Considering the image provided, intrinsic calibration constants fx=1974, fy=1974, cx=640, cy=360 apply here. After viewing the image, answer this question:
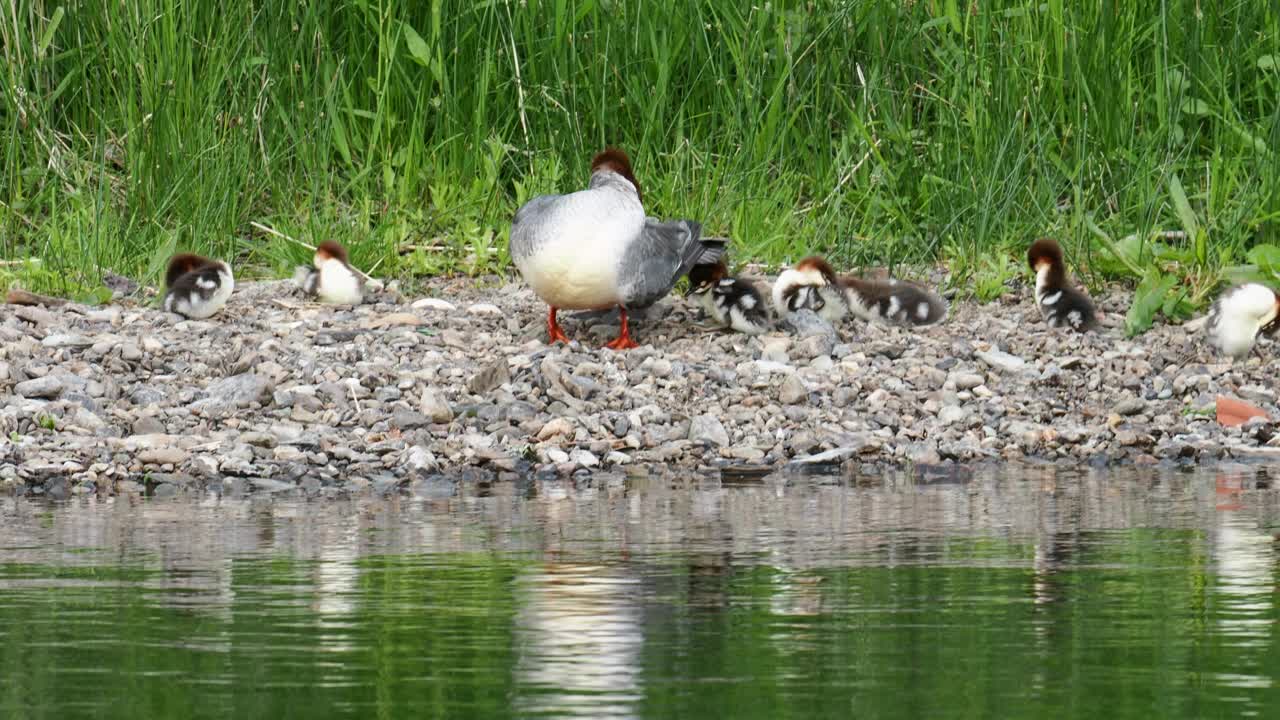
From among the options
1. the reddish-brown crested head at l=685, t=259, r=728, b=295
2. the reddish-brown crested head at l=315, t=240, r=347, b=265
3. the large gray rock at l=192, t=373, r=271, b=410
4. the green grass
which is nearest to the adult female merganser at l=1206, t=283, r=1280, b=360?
the green grass

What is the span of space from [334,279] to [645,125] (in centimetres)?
212

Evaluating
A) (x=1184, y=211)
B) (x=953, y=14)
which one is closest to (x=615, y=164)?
(x=953, y=14)

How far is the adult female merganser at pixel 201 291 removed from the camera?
9234 millimetres

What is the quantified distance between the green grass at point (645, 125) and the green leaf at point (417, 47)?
0.10 ft

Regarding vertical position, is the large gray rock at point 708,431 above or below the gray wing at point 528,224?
below

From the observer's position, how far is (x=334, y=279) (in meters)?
9.66

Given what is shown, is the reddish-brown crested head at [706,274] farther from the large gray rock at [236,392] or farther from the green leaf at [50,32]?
the green leaf at [50,32]

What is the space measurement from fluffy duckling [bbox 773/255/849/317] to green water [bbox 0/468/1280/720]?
2.87 metres

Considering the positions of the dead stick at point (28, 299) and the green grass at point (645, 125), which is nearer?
the dead stick at point (28, 299)

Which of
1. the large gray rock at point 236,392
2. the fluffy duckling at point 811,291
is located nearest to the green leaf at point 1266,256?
the fluffy duckling at point 811,291

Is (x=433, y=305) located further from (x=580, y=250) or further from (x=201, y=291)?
(x=580, y=250)

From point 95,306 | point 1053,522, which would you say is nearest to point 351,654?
point 1053,522

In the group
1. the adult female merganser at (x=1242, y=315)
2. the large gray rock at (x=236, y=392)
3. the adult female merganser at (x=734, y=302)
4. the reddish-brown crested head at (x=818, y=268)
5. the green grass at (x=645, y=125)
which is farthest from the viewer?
the green grass at (x=645, y=125)

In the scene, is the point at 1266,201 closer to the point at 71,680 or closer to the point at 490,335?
the point at 490,335
